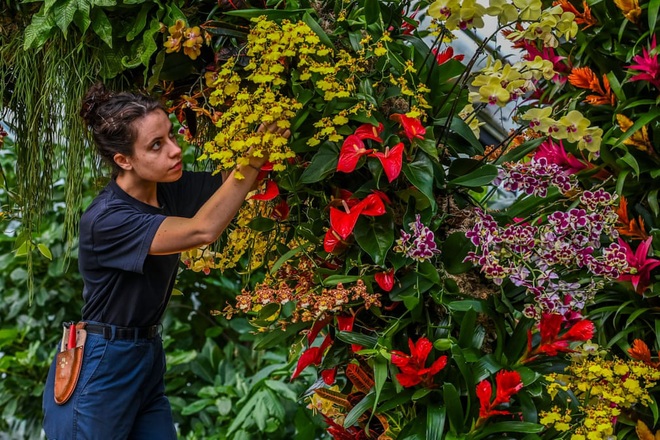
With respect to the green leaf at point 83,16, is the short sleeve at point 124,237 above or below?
below

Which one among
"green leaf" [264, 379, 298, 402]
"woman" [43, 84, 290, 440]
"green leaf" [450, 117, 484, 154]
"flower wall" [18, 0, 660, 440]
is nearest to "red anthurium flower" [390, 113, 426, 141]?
"flower wall" [18, 0, 660, 440]

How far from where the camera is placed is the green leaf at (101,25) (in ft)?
6.38

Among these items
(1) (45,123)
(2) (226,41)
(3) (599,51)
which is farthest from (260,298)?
(3) (599,51)

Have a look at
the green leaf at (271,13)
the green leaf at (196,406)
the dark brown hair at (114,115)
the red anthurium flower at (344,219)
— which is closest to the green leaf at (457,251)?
the red anthurium flower at (344,219)

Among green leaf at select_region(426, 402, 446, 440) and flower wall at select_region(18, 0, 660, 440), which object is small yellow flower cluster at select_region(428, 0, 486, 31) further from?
green leaf at select_region(426, 402, 446, 440)

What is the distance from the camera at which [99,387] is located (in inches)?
75.8

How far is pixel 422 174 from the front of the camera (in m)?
1.78

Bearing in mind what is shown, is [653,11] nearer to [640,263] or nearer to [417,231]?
[640,263]

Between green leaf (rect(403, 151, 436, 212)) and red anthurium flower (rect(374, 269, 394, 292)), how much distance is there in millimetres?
164

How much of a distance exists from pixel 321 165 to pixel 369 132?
0.12m

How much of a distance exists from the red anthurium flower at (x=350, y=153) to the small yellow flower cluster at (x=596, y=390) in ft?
1.89

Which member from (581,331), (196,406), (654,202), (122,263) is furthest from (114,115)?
(196,406)

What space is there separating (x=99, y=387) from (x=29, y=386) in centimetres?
228

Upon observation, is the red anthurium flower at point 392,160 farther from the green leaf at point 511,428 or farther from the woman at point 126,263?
the green leaf at point 511,428
